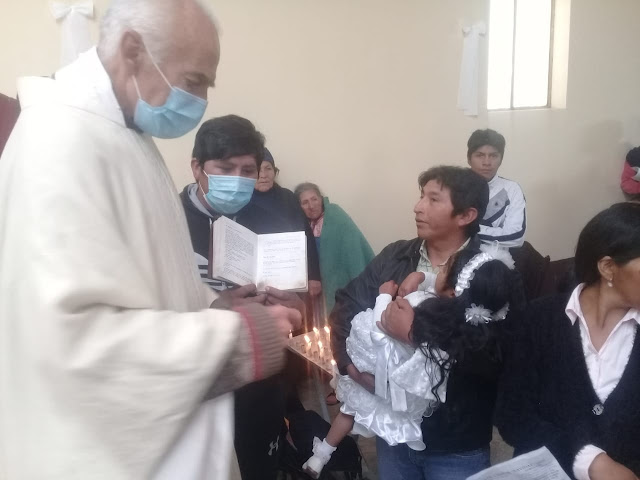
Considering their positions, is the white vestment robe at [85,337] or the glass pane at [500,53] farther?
the glass pane at [500,53]

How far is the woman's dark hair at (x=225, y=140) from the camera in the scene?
2139mm

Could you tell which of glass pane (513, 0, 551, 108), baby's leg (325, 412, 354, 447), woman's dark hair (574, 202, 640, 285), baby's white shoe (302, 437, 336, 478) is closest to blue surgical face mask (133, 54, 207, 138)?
woman's dark hair (574, 202, 640, 285)

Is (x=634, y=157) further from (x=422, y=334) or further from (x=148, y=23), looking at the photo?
(x=148, y=23)

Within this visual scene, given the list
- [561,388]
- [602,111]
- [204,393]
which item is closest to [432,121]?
[602,111]

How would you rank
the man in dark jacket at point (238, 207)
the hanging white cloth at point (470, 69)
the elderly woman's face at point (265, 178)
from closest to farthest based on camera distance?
the man in dark jacket at point (238, 207) → the elderly woman's face at point (265, 178) → the hanging white cloth at point (470, 69)

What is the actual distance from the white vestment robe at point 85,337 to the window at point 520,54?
5126mm

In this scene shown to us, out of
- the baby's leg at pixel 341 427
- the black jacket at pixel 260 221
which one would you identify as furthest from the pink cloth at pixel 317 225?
the baby's leg at pixel 341 427

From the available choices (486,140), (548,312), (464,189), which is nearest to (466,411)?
(548,312)

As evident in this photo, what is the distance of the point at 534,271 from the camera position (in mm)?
4215

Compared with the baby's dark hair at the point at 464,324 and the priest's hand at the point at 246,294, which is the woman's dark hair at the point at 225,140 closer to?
the priest's hand at the point at 246,294

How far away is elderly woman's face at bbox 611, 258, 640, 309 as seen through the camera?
142 cm

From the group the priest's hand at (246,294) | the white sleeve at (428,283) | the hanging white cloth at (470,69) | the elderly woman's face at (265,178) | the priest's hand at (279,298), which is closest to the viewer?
the priest's hand at (246,294)

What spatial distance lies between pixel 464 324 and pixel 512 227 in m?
2.58

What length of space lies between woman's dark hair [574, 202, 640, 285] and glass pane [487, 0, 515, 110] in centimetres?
423
